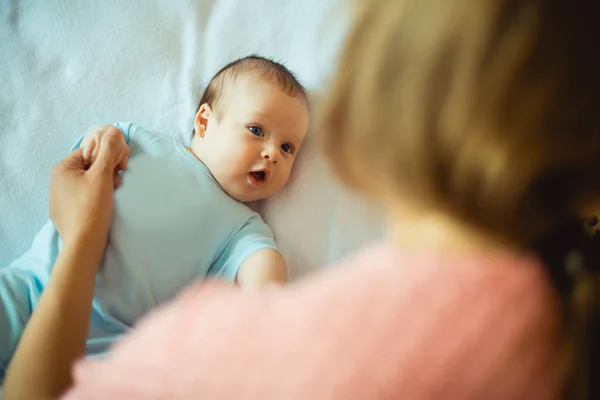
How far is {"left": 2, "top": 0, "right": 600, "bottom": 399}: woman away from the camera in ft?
1.11

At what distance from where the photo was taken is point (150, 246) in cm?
70

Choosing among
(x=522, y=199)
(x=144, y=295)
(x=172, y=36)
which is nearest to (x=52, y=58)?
(x=172, y=36)

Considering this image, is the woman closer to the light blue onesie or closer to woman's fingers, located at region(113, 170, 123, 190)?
the light blue onesie

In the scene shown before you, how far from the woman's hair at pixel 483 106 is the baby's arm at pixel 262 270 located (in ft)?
1.20

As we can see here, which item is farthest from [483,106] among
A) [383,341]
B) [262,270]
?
[262,270]

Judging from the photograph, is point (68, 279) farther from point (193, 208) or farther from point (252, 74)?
point (252, 74)

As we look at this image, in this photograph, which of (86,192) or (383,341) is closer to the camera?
(383,341)

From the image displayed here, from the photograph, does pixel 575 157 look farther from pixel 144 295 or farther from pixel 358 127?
pixel 144 295

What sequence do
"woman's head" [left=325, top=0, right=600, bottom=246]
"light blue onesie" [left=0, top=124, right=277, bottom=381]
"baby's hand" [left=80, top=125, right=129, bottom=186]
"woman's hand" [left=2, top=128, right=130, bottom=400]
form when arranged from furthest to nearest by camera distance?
1. "baby's hand" [left=80, top=125, right=129, bottom=186]
2. "light blue onesie" [left=0, top=124, right=277, bottom=381]
3. "woman's hand" [left=2, top=128, right=130, bottom=400]
4. "woman's head" [left=325, top=0, right=600, bottom=246]

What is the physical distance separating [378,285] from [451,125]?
0.38ft

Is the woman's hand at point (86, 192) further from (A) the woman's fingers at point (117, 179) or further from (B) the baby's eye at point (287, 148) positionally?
(B) the baby's eye at point (287, 148)

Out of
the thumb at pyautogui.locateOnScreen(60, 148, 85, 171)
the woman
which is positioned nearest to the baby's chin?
the thumb at pyautogui.locateOnScreen(60, 148, 85, 171)

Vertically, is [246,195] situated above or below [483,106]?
below

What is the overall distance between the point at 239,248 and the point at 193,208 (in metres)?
0.09
